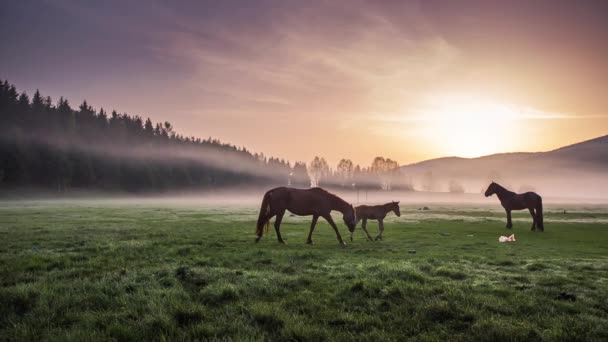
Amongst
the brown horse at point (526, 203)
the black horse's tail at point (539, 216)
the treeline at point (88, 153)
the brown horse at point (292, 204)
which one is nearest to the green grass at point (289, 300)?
the brown horse at point (292, 204)

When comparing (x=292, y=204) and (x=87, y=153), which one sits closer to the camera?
(x=292, y=204)

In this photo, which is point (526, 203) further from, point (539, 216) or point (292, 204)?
point (292, 204)

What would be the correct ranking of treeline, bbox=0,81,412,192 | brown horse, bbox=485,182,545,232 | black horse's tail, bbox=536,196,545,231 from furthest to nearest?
treeline, bbox=0,81,412,192 < brown horse, bbox=485,182,545,232 < black horse's tail, bbox=536,196,545,231

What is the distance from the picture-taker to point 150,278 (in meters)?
8.78

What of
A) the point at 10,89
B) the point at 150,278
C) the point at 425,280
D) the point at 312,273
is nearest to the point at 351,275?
the point at 312,273

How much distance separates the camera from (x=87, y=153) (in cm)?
10344

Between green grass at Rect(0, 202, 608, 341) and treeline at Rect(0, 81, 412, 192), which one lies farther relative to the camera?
treeline at Rect(0, 81, 412, 192)

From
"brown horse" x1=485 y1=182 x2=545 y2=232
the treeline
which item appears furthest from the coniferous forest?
"brown horse" x1=485 y1=182 x2=545 y2=232

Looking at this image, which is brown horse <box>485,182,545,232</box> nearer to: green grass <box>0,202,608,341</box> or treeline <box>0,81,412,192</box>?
green grass <box>0,202,608,341</box>

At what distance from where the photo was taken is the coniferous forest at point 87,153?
8738cm

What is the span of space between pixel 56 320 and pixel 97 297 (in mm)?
1161

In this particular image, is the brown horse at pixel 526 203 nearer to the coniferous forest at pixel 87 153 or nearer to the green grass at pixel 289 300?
the green grass at pixel 289 300

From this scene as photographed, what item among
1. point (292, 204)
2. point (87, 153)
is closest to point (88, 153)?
point (87, 153)

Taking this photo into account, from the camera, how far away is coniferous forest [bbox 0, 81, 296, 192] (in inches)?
3440
